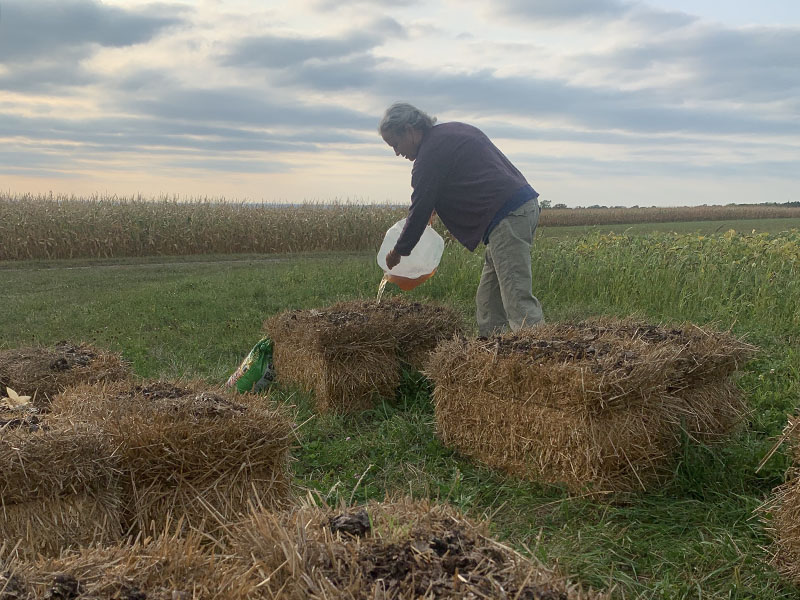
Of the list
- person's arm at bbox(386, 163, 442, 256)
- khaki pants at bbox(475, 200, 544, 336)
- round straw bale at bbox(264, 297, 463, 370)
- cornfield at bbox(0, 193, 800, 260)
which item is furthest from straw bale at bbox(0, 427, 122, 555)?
cornfield at bbox(0, 193, 800, 260)

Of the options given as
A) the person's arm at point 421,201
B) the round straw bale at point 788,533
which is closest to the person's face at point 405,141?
the person's arm at point 421,201

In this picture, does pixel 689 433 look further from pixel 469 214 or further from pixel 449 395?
pixel 469 214

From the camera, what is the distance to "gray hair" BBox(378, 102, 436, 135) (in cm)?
583

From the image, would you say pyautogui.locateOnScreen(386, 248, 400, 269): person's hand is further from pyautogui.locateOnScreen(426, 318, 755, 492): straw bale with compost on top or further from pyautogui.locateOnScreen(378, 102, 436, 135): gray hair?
pyautogui.locateOnScreen(426, 318, 755, 492): straw bale with compost on top

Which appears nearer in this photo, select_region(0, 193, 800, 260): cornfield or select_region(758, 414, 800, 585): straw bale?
select_region(758, 414, 800, 585): straw bale

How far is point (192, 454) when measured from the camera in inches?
124

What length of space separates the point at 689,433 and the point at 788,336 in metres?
3.84

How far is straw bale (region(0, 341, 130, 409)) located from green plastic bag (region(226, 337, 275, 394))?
1.66m

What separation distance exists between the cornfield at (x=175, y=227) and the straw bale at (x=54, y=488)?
62.3 feet

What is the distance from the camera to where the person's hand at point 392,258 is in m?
5.94

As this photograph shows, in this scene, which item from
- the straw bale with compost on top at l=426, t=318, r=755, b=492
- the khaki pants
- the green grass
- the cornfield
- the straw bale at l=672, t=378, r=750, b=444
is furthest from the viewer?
the green grass

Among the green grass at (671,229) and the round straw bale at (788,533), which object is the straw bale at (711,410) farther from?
the green grass at (671,229)

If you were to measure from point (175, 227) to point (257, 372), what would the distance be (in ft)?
53.1

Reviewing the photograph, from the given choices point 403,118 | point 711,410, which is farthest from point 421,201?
point 711,410
